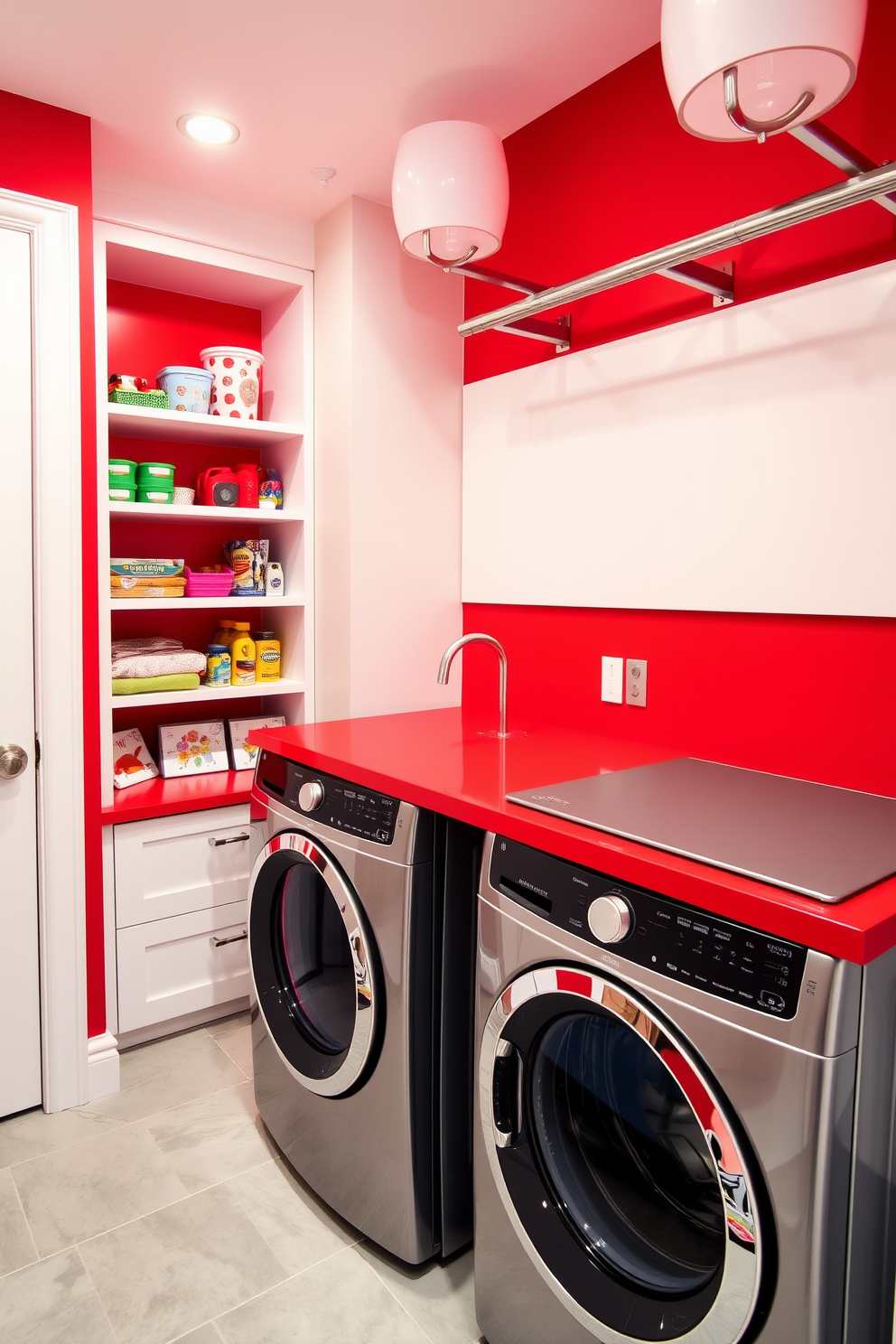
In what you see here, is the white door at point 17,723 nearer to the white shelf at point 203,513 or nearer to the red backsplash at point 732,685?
the white shelf at point 203,513

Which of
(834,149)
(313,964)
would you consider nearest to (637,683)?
(313,964)

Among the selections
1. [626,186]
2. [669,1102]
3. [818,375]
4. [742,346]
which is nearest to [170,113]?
[626,186]

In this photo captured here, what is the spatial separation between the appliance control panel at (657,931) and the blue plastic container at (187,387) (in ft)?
5.84

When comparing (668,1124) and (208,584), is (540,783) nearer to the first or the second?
(668,1124)

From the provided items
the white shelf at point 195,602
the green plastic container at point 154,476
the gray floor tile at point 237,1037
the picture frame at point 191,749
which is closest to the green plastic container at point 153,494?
the green plastic container at point 154,476

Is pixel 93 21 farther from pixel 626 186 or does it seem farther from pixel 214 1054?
pixel 214 1054

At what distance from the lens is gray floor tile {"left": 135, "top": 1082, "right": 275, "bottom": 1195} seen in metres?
1.92

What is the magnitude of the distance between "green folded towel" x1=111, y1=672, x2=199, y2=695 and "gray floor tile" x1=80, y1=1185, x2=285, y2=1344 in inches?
51.0

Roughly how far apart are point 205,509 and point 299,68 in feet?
3.73

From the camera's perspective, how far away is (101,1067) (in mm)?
2193

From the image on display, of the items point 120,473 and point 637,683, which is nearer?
point 637,683

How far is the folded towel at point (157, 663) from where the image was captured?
240cm

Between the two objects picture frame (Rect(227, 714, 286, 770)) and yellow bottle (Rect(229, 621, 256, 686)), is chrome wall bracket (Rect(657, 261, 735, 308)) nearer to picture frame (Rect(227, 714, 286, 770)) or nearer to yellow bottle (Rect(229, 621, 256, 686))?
yellow bottle (Rect(229, 621, 256, 686))

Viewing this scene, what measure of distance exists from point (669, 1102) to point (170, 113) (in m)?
2.38
